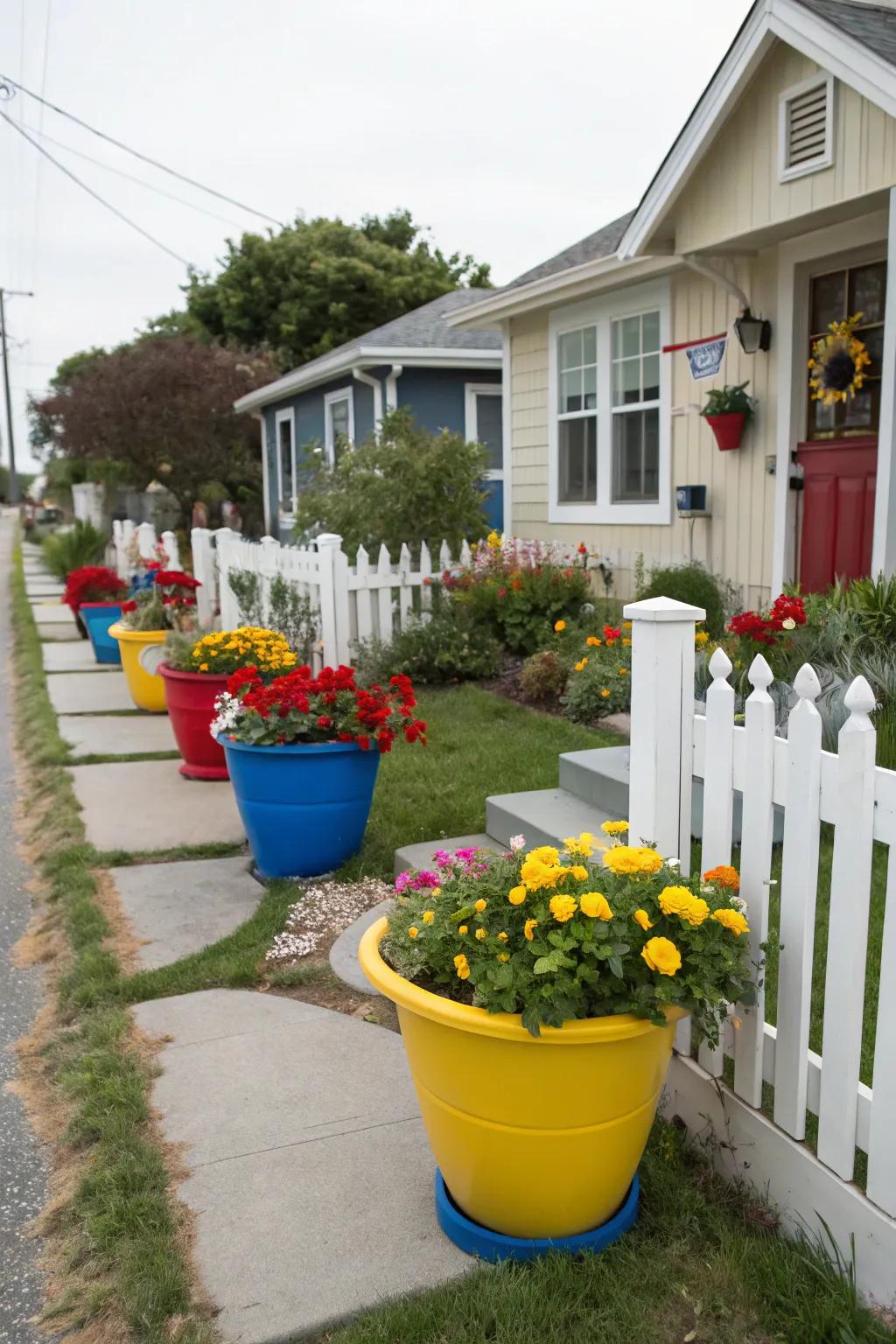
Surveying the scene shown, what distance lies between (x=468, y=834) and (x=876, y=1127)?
9.36ft

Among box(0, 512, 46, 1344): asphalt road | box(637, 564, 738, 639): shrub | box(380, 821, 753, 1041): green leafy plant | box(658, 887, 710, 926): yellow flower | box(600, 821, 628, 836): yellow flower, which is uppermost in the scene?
box(637, 564, 738, 639): shrub

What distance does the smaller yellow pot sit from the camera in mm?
8344

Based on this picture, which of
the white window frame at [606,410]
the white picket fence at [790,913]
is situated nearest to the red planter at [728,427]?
the white window frame at [606,410]

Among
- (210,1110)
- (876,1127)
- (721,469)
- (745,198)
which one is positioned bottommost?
(210,1110)

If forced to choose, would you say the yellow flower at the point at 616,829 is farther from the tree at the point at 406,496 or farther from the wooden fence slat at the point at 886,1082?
the tree at the point at 406,496

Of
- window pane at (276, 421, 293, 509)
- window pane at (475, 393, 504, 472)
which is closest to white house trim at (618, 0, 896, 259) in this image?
window pane at (475, 393, 504, 472)

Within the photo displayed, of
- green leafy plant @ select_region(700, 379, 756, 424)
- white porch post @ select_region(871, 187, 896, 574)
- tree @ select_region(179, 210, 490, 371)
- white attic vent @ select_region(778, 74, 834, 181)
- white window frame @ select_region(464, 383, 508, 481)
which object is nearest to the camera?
white porch post @ select_region(871, 187, 896, 574)

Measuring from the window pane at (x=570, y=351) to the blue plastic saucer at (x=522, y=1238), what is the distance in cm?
831

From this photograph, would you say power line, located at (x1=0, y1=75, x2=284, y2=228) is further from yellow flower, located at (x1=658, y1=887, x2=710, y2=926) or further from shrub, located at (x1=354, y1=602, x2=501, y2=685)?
yellow flower, located at (x1=658, y1=887, x2=710, y2=926)

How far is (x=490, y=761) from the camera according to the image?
579 cm

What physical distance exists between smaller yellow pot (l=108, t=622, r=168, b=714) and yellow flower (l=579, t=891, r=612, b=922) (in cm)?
660

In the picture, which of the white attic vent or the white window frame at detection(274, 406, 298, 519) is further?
the white window frame at detection(274, 406, 298, 519)

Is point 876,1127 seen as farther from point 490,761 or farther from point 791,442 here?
point 791,442

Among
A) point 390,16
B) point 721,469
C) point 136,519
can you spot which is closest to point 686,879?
point 721,469
